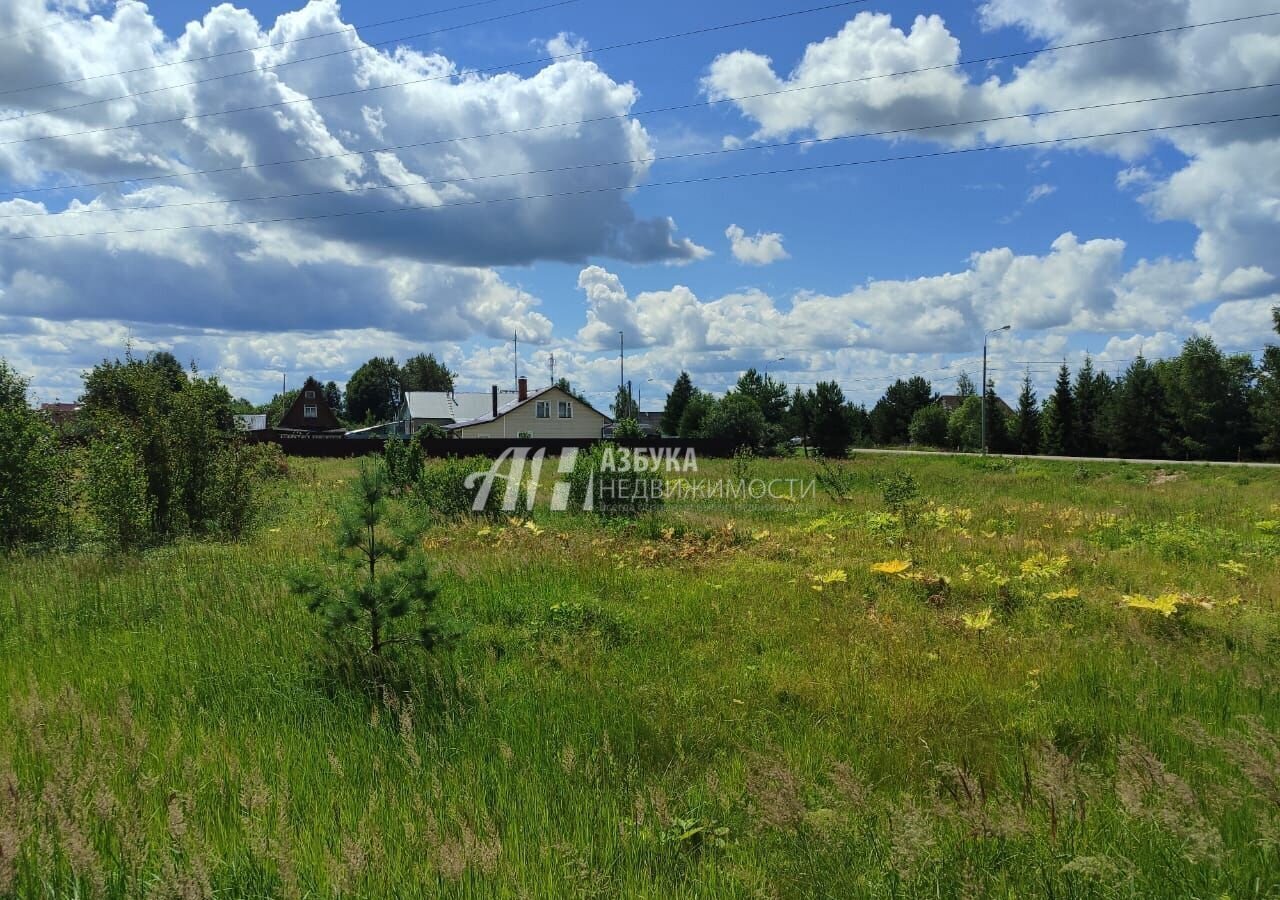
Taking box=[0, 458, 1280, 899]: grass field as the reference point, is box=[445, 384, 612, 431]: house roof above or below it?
above

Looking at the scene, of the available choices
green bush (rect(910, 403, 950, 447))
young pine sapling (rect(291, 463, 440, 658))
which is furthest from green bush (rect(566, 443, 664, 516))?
green bush (rect(910, 403, 950, 447))

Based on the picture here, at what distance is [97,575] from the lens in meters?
7.43

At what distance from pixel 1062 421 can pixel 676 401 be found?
103 feet

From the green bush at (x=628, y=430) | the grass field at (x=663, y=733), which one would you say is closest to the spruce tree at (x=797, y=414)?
the green bush at (x=628, y=430)

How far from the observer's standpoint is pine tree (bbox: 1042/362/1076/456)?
49.7 meters

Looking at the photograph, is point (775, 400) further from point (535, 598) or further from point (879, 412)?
point (535, 598)

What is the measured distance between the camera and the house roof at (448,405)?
6250cm

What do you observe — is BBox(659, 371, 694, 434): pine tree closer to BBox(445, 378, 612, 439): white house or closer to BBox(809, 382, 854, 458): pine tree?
BBox(445, 378, 612, 439): white house

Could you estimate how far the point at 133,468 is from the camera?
953 centimetres

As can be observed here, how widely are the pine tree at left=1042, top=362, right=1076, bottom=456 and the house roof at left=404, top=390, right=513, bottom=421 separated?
45.7 m

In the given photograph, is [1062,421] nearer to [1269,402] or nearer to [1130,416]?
[1130,416]

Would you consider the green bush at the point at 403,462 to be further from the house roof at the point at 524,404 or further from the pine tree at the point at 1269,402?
the pine tree at the point at 1269,402

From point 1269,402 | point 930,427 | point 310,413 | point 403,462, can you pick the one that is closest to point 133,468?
point 403,462

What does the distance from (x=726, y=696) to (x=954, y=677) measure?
1.62 meters
